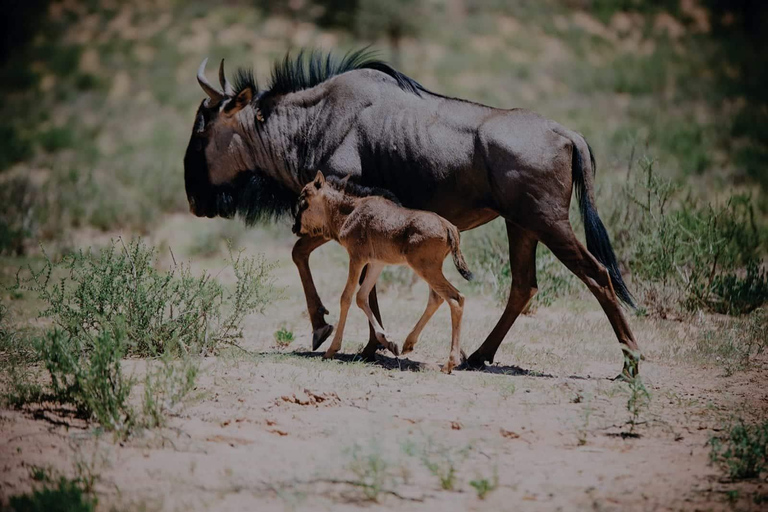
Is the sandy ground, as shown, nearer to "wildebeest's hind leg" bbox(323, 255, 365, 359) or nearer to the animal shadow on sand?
the animal shadow on sand

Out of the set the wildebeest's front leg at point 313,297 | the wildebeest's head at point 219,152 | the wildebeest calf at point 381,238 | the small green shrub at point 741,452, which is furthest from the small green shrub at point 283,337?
the small green shrub at point 741,452

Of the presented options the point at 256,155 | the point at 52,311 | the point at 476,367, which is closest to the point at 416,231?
the point at 476,367

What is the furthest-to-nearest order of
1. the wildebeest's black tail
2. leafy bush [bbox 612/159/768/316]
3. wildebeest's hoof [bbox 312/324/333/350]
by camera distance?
1. leafy bush [bbox 612/159/768/316]
2. wildebeest's hoof [bbox 312/324/333/350]
3. the wildebeest's black tail

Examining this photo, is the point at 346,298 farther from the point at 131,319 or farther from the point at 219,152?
the point at 219,152

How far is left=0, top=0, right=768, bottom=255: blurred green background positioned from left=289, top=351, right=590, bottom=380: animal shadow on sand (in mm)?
4130

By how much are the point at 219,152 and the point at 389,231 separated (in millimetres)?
2189

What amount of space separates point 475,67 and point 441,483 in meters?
24.8

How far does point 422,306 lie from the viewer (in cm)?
910

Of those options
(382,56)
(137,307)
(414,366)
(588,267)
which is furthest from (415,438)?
(382,56)

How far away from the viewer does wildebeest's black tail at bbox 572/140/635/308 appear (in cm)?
647

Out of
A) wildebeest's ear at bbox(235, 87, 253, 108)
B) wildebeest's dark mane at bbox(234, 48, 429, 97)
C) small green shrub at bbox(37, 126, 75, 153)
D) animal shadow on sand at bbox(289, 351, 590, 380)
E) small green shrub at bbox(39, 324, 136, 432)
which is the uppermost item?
wildebeest's dark mane at bbox(234, 48, 429, 97)

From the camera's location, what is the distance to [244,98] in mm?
7504

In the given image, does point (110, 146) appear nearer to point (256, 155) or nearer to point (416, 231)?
point (256, 155)

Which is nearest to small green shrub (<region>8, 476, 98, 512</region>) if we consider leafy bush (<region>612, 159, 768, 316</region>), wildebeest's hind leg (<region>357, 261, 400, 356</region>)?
wildebeest's hind leg (<region>357, 261, 400, 356</region>)
